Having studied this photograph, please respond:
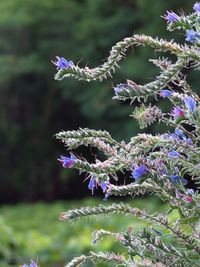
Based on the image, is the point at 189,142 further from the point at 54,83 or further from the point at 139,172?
the point at 54,83

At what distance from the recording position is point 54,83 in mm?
22328

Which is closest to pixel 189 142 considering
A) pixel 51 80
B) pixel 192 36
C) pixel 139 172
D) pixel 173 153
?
pixel 173 153

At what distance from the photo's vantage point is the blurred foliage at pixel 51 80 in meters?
19.9

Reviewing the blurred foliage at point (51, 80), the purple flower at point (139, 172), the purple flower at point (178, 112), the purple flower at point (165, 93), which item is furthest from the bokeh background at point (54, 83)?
the purple flower at point (139, 172)

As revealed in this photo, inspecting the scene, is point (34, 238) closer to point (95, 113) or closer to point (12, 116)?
point (95, 113)

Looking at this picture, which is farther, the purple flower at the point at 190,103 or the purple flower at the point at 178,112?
the purple flower at the point at 178,112

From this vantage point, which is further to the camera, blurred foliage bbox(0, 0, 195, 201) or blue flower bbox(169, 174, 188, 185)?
blurred foliage bbox(0, 0, 195, 201)

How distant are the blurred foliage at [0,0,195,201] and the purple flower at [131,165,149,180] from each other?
1682cm

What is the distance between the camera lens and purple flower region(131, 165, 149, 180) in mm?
1888

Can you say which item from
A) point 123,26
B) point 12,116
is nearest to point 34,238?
point 123,26

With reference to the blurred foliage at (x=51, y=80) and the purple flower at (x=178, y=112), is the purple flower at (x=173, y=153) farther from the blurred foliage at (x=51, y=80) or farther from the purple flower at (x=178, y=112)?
the blurred foliage at (x=51, y=80)

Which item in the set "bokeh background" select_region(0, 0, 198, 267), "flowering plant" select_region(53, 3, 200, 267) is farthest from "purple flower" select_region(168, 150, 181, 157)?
"bokeh background" select_region(0, 0, 198, 267)

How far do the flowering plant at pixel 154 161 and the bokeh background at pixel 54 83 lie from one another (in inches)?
643

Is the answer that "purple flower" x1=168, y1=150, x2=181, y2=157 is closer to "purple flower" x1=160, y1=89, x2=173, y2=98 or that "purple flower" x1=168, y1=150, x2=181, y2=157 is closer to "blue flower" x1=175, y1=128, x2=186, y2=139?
"blue flower" x1=175, y1=128, x2=186, y2=139
